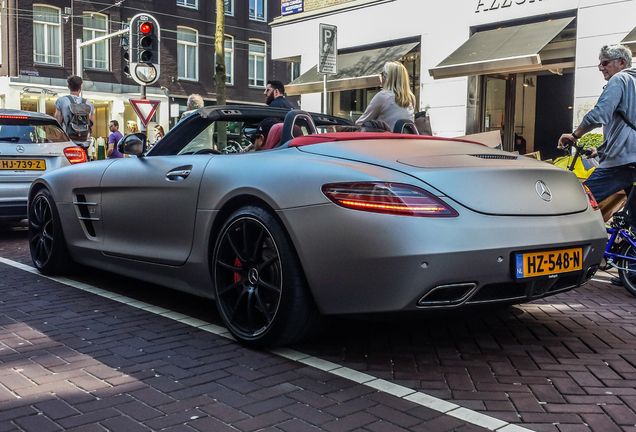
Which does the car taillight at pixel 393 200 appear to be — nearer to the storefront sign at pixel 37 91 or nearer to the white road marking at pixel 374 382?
the white road marking at pixel 374 382

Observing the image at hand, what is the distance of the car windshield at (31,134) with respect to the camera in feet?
26.6

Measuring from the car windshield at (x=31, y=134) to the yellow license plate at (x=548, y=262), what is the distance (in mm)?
6774

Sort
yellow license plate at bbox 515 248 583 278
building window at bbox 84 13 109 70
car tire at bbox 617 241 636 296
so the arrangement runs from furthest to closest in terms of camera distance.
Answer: building window at bbox 84 13 109 70
car tire at bbox 617 241 636 296
yellow license plate at bbox 515 248 583 278

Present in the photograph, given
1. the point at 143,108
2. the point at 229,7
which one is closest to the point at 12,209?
the point at 143,108

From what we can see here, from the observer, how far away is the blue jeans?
5.27 meters

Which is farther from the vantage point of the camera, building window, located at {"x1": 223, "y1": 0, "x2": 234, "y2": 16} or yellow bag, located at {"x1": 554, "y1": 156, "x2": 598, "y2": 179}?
building window, located at {"x1": 223, "y1": 0, "x2": 234, "y2": 16}

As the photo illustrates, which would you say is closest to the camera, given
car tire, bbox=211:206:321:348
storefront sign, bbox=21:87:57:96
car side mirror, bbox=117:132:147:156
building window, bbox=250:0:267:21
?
car tire, bbox=211:206:321:348

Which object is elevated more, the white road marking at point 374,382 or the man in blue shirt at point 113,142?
the man in blue shirt at point 113,142

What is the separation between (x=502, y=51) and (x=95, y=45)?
79.5ft

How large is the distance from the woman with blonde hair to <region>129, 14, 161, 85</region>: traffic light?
21.7 feet

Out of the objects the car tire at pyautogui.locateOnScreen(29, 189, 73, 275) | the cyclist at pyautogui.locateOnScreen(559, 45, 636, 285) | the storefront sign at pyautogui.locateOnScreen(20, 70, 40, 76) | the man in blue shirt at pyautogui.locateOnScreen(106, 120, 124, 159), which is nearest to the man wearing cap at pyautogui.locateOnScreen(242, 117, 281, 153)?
the car tire at pyautogui.locateOnScreen(29, 189, 73, 275)

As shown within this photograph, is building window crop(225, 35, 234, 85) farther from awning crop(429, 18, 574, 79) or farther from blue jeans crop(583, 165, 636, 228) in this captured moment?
blue jeans crop(583, 165, 636, 228)

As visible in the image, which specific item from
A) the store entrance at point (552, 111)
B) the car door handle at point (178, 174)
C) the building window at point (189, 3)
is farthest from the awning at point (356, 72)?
the building window at point (189, 3)

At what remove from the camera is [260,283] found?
3492 millimetres
